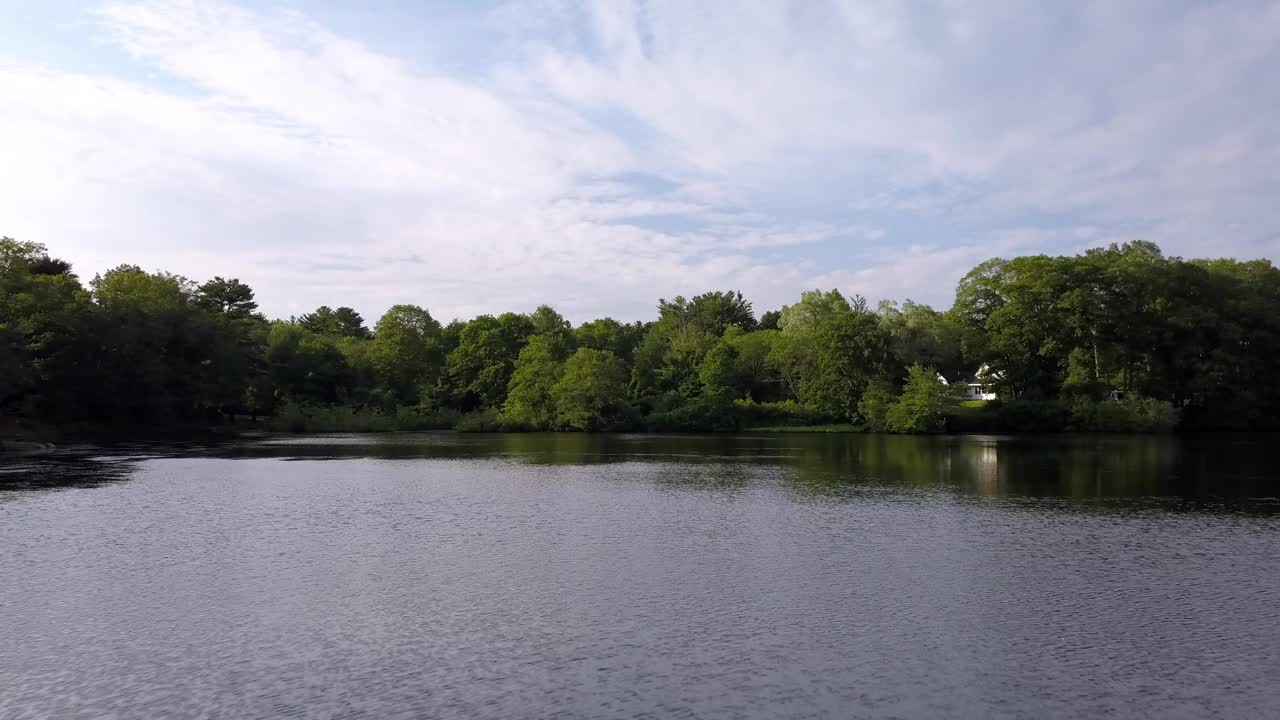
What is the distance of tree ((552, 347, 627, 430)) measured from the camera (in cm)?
7844

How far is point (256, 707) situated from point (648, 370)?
76.9m

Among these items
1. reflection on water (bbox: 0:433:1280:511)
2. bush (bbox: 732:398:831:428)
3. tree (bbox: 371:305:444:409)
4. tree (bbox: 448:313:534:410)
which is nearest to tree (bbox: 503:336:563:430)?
tree (bbox: 448:313:534:410)

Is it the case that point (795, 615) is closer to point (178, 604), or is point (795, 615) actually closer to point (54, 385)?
point (178, 604)

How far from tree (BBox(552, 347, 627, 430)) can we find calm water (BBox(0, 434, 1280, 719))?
45.9 m

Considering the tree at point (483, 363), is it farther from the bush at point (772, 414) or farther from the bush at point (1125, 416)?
the bush at point (1125, 416)

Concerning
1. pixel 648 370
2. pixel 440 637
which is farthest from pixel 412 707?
pixel 648 370

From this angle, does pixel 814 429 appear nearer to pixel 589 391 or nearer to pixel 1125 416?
pixel 589 391

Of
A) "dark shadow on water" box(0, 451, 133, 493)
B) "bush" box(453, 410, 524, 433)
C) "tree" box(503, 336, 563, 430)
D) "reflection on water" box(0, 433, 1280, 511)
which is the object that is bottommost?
"reflection on water" box(0, 433, 1280, 511)

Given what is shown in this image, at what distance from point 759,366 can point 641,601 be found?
7172 centimetres

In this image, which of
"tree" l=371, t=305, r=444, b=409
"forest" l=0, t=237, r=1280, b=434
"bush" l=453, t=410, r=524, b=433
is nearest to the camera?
"forest" l=0, t=237, r=1280, b=434

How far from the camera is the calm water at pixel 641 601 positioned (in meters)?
11.2

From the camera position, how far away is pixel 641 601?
15586 millimetres

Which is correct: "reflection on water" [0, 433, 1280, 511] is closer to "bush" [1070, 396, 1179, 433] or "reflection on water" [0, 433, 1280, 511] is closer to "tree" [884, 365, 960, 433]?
"bush" [1070, 396, 1179, 433]

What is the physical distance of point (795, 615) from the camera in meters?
14.7
